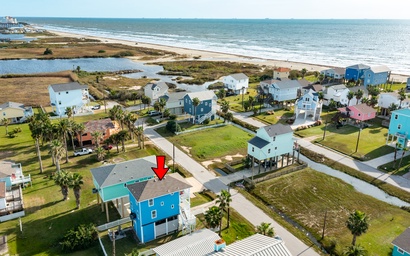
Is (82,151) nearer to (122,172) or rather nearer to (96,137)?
(96,137)

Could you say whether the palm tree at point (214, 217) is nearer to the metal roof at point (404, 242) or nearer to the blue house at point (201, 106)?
the metal roof at point (404, 242)

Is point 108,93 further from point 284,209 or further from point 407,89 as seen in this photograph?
point 407,89

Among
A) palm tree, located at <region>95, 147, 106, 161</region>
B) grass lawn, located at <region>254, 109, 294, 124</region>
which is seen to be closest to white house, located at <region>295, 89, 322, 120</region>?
grass lawn, located at <region>254, 109, 294, 124</region>

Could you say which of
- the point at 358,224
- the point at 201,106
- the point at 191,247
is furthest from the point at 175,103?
the point at 358,224

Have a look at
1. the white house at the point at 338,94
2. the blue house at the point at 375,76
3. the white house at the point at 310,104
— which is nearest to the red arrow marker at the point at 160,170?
the white house at the point at 310,104

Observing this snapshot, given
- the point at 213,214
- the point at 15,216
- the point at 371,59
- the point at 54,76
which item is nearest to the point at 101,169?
the point at 15,216

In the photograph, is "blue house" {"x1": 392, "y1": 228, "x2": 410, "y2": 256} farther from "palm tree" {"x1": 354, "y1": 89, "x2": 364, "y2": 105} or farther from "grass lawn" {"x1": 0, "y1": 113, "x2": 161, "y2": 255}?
"palm tree" {"x1": 354, "y1": 89, "x2": 364, "y2": 105}
